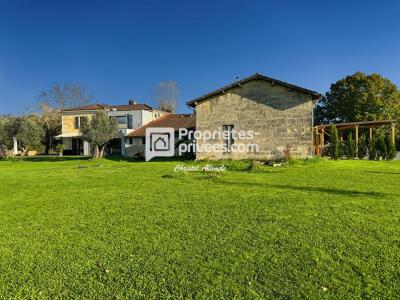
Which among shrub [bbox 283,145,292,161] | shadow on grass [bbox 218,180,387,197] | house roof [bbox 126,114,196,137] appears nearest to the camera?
shadow on grass [bbox 218,180,387,197]

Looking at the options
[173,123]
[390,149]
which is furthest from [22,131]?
[390,149]

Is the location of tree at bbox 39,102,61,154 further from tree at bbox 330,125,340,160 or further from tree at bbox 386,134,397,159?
tree at bbox 386,134,397,159

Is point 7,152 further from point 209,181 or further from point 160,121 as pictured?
point 209,181

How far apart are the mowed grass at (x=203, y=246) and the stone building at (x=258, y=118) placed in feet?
38.0

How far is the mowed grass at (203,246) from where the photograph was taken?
12.2 feet

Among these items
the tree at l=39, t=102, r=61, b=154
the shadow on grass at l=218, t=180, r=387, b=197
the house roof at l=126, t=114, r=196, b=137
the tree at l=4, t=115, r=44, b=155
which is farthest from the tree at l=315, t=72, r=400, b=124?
the tree at l=39, t=102, r=61, b=154

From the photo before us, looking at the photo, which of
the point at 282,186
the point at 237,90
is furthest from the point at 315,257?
the point at 237,90

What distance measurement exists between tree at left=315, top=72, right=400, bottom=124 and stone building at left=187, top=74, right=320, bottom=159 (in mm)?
20332

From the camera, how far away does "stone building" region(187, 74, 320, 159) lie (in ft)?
66.4

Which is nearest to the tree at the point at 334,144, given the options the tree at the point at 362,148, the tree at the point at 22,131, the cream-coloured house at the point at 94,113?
the tree at the point at 362,148

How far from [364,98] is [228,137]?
25.2 metres

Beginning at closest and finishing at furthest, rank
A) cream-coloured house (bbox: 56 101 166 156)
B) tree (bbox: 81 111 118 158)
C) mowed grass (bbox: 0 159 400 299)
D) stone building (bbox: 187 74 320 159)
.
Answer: mowed grass (bbox: 0 159 400 299)
stone building (bbox: 187 74 320 159)
tree (bbox: 81 111 118 158)
cream-coloured house (bbox: 56 101 166 156)

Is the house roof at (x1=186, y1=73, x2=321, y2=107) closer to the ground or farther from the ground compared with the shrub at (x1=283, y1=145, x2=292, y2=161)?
farther from the ground

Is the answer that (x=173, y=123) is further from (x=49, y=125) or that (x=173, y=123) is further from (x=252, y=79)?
(x=49, y=125)
